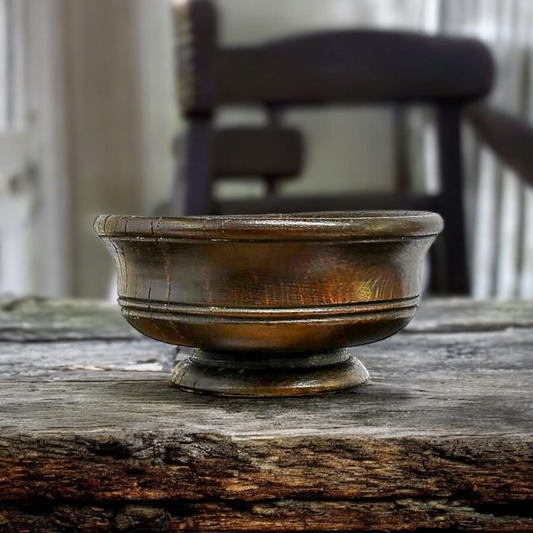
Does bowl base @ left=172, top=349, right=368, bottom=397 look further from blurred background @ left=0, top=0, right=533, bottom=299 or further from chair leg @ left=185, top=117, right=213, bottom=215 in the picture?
blurred background @ left=0, top=0, right=533, bottom=299

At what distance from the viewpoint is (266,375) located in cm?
75

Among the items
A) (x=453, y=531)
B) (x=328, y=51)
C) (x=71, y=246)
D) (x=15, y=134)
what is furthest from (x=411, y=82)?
(x=453, y=531)

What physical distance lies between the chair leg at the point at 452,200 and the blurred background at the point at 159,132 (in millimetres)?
138

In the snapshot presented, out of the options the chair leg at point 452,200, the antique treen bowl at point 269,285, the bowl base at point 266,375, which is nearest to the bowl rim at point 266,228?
the antique treen bowl at point 269,285

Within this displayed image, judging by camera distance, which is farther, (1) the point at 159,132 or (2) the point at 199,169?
(1) the point at 159,132

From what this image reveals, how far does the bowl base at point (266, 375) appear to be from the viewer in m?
0.75

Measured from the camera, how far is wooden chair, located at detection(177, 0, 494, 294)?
2.07 meters

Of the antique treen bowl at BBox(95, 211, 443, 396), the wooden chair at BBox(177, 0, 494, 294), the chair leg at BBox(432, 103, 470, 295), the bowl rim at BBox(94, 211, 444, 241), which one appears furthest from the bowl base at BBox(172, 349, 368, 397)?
the chair leg at BBox(432, 103, 470, 295)

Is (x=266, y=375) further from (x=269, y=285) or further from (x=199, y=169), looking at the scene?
(x=199, y=169)

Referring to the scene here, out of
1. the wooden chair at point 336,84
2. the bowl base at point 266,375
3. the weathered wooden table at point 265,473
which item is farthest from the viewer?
the wooden chair at point 336,84

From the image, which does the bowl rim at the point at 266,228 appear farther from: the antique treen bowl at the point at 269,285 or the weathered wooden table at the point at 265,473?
the weathered wooden table at the point at 265,473

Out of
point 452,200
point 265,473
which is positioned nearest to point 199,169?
point 452,200

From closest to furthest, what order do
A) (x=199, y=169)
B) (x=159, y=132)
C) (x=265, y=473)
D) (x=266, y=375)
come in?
1. (x=265, y=473)
2. (x=266, y=375)
3. (x=199, y=169)
4. (x=159, y=132)

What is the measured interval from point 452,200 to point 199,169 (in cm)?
65
